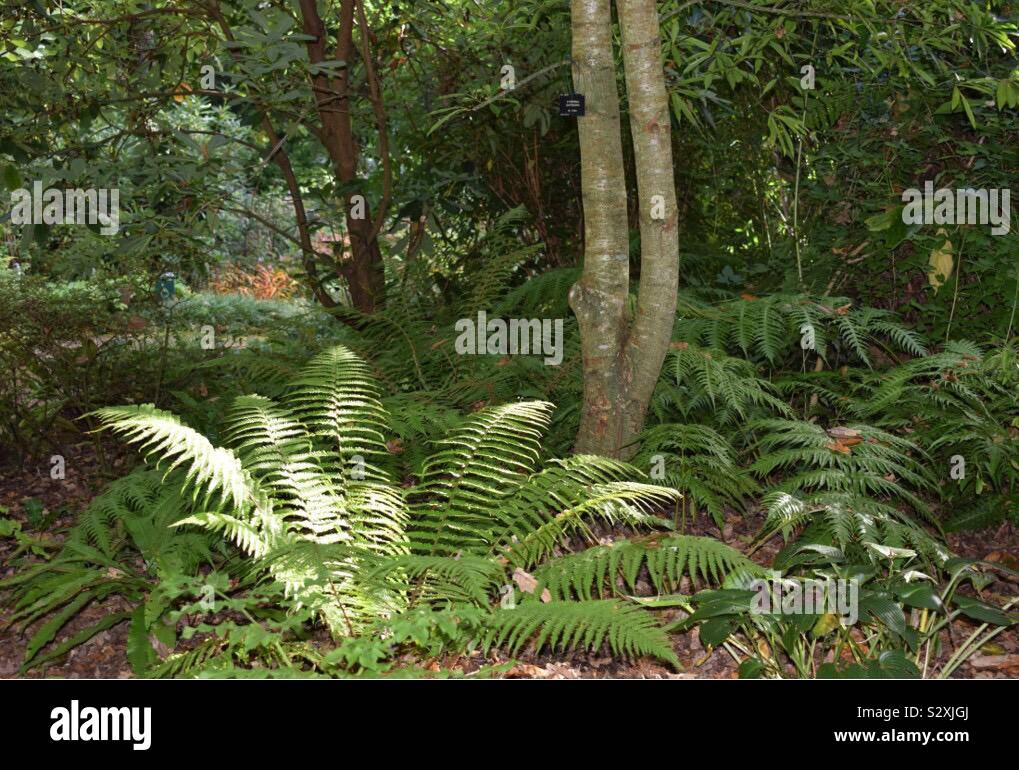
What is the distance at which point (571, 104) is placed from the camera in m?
3.49

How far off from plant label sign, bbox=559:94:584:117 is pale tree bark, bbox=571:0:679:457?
0.05 meters

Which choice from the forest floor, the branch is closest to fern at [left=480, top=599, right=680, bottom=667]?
the forest floor

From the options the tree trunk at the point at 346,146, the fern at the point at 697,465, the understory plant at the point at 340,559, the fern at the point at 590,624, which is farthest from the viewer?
the tree trunk at the point at 346,146

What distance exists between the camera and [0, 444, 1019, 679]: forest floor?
2.77 m

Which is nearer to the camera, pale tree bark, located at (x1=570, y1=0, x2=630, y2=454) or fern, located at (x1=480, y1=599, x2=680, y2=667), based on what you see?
fern, located at (x1=480, y1=599, x2=680, y2=667)

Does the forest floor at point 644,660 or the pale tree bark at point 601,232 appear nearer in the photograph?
the forest floor at point 644,660

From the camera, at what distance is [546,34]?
5102mm

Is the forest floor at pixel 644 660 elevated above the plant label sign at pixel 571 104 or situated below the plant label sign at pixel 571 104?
below

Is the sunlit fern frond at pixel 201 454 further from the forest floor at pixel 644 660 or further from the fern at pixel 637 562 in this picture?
the fern at pixel 637 562

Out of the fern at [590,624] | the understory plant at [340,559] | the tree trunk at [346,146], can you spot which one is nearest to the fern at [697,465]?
the understory plant at [340,559]

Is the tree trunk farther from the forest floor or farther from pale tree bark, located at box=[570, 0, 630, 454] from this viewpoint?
the forest floor

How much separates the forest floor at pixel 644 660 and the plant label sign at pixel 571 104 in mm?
1715

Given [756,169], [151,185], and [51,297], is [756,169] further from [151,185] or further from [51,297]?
[51,297]

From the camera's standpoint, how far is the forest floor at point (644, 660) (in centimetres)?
277
